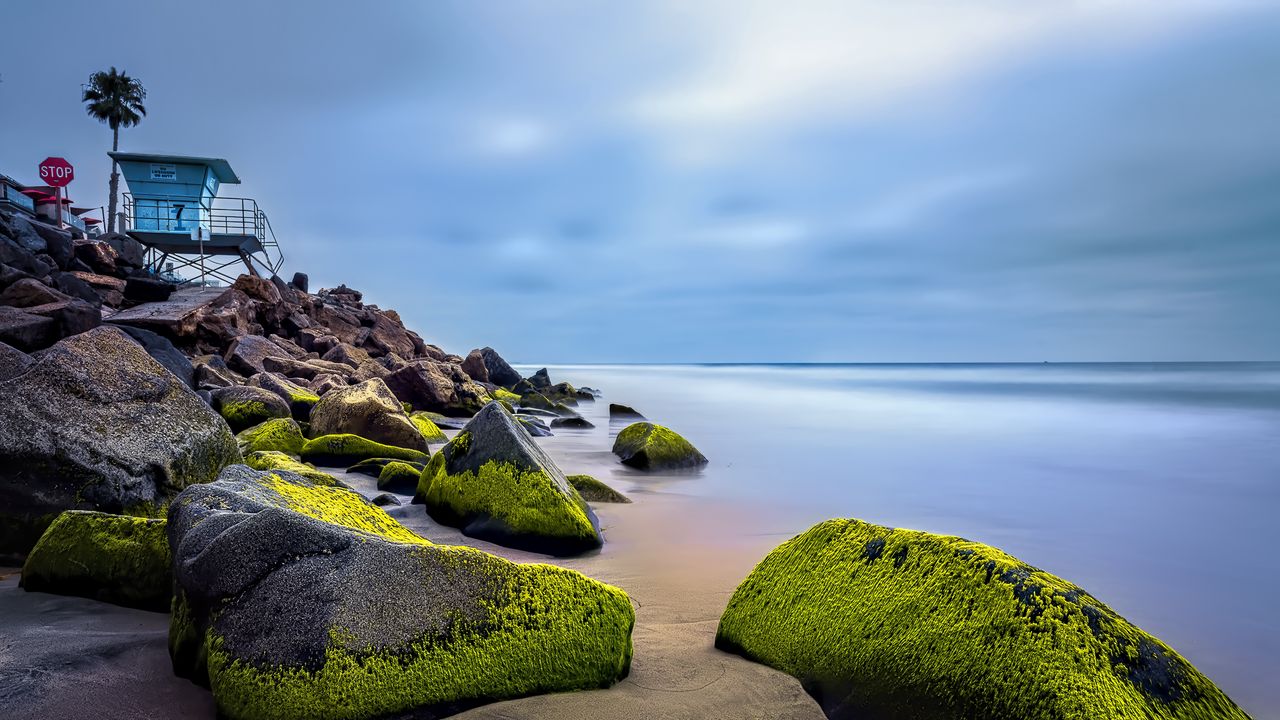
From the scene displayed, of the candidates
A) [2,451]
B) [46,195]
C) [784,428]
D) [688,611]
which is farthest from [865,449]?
[46,195]

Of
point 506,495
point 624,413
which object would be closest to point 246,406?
point 506,495

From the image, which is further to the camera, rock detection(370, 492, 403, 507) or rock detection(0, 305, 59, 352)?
rock detection(0, 305, 59, 352)

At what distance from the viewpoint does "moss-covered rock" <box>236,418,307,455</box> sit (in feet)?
25.3

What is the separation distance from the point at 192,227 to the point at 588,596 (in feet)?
95.4

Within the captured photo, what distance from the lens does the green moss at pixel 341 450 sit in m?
7.87

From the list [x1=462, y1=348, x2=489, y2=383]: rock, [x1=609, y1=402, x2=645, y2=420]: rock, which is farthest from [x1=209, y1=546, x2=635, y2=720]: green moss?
[x1=462, y1=348, x2=489, y2=383]: rock

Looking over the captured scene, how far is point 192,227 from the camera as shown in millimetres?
25875

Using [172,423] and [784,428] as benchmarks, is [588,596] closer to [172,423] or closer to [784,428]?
[172,423]

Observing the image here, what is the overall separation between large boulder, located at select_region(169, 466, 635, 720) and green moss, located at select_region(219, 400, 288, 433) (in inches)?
257

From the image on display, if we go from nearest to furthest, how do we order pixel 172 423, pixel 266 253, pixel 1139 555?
pixel 172 423
pixel 1139 555
pixel 266 253

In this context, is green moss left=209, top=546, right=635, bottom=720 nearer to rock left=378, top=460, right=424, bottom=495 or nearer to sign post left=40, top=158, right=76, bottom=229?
rock left=378, top=460, right=424, bottom=495

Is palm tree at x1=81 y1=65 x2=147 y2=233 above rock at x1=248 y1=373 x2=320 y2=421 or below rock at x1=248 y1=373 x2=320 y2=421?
above

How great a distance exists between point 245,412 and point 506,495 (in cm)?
541

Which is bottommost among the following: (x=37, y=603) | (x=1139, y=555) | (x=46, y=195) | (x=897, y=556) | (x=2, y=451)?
(x=1139, y=555)
